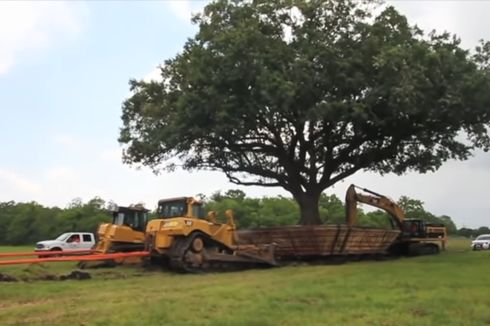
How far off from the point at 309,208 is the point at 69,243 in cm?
1727

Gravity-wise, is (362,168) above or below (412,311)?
above

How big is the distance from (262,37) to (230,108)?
11.9ft

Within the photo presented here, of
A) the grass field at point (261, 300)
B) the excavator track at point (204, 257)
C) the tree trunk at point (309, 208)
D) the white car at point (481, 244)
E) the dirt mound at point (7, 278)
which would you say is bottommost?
the grass field at point (261, 300)

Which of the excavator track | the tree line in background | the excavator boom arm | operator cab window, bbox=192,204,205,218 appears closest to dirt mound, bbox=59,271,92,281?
the excavator track

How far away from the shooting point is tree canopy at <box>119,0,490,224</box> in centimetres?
3108

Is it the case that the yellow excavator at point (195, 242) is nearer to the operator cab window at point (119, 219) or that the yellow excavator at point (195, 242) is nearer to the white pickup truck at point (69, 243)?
the operator cab window at point (119, 219)

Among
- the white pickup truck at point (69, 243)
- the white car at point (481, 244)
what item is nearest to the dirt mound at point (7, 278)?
the white pickup truck at point (69, 243)

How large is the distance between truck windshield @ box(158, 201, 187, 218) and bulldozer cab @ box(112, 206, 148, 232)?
13.2 feet

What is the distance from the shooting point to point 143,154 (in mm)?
37344

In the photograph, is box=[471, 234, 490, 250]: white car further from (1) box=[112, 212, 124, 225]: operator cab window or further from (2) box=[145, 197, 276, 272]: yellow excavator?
(1) box=[112, 212, 124, 225]: operator cab window

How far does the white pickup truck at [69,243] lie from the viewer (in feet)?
147

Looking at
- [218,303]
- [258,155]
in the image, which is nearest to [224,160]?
[258,155]

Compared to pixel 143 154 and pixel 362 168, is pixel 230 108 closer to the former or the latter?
pixel 143 154

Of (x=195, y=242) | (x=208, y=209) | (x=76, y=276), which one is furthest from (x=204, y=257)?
(x=208, y=209)
